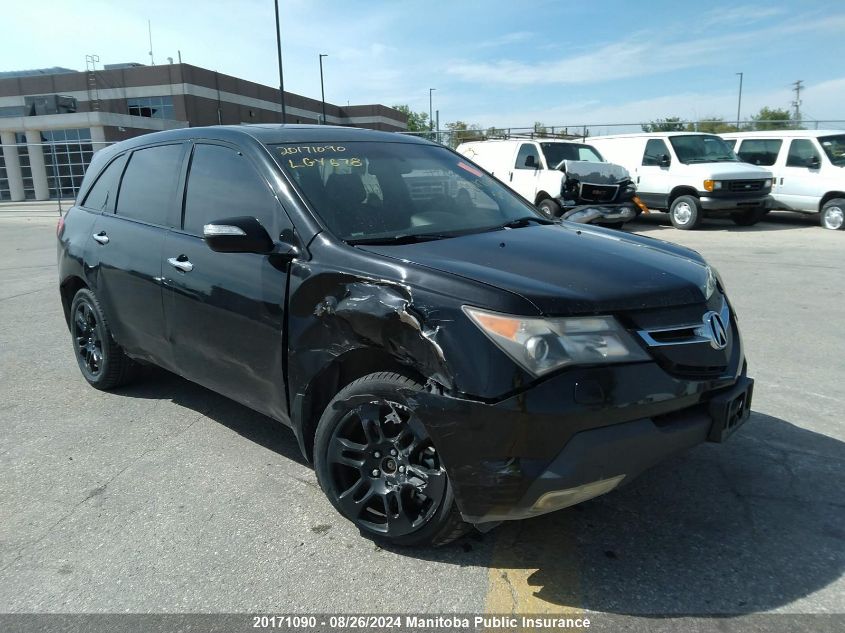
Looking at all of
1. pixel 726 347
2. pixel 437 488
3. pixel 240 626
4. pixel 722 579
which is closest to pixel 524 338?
A: pixel 437 488

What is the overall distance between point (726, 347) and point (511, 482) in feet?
3.67

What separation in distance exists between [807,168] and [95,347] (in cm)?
1477

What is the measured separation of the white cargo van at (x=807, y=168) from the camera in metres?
14.0

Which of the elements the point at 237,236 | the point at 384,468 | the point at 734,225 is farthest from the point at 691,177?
the point at 384,468

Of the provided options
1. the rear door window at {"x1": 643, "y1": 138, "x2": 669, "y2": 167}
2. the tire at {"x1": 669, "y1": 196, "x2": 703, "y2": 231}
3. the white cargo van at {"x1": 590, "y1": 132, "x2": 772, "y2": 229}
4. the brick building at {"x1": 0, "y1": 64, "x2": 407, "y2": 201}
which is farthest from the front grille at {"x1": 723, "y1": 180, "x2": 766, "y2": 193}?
the brick building at {"x1": 0, "y1": 64, "x2": 407, "y2": 201}

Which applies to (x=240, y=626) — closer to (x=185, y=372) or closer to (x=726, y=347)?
(x=185, y=372)

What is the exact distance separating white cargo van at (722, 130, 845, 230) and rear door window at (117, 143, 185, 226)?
1419 centimetres

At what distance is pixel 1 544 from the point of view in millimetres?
2949

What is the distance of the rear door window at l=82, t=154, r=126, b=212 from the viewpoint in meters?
4.60

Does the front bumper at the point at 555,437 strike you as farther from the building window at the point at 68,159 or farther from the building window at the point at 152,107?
the building window at the point at 152,107

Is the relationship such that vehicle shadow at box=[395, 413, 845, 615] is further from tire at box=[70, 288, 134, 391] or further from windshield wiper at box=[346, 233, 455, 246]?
tire at box=[70, 288, 134, 391]

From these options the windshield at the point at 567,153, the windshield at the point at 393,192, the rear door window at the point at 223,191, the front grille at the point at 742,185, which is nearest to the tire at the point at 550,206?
the windshield at the point at 567,153

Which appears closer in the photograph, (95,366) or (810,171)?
(95,366)

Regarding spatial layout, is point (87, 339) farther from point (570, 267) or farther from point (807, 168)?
point (807, 168)
